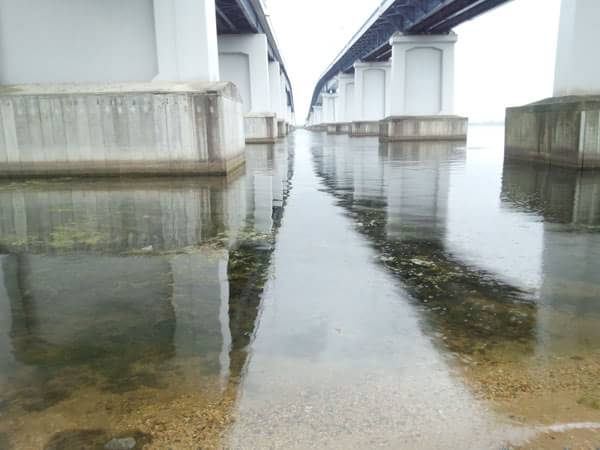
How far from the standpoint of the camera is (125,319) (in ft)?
13.7

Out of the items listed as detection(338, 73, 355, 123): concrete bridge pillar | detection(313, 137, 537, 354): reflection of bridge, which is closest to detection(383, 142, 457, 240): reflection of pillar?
detection(313, 137, 537, 354): reflection of bridge

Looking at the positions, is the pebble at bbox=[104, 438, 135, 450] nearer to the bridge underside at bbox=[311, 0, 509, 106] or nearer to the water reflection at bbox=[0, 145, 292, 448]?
the water reflection at bbox=[0, 145, 292, 448]

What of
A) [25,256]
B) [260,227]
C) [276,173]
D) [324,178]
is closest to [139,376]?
[25,256]

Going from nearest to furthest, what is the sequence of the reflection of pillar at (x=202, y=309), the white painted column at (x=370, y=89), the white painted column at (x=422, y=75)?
the reflection of pillar at (x=202, y=309) < the white painted column at (x=422, y=75) < the white painted column at (x=370, y=89)

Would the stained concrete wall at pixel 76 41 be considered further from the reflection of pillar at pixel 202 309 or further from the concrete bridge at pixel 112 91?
the reflection of pillar at pixel 202 309

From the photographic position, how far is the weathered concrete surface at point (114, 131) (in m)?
13.7

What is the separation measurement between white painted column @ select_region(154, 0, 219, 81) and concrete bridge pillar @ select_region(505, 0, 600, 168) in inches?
414

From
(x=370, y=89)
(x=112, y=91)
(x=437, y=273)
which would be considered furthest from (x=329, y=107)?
(x=437, y=273)

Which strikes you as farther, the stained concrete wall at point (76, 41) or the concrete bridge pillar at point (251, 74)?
the concrete bridge pillar at point (251, 74)

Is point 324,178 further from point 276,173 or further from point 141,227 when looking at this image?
point 141,227

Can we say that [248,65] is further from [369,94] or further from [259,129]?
[369,94]

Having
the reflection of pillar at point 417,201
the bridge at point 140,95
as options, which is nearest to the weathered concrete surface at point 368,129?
the bridge at point 140,95

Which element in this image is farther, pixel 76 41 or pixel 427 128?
pixel 427 128

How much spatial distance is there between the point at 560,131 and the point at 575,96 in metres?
1.05
